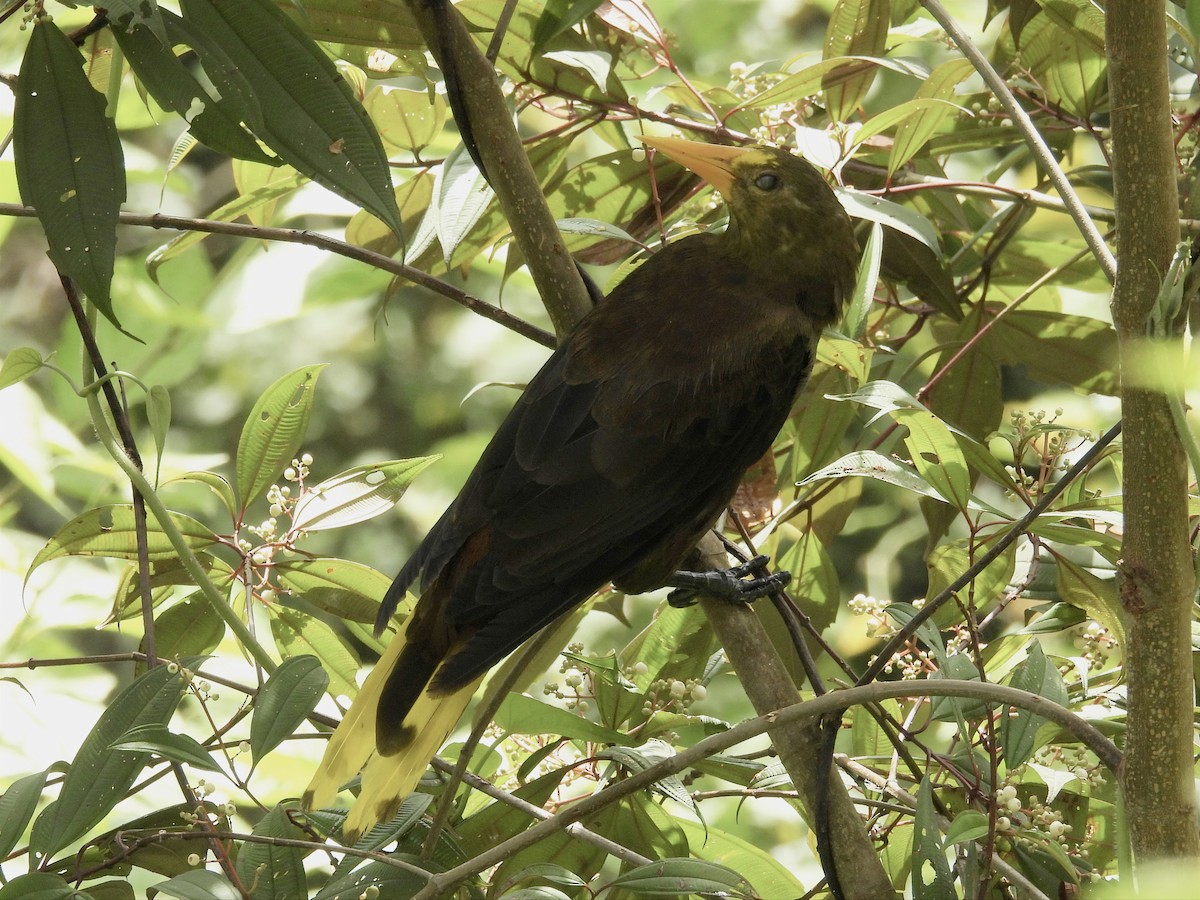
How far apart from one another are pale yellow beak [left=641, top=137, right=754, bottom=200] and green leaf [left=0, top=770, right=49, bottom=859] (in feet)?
3.19

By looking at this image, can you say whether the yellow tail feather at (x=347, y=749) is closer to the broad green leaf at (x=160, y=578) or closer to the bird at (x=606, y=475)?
the bird at (x=606, y=475)

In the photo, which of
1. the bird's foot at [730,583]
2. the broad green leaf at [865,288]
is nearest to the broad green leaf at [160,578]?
the bird's foot at [730,583]

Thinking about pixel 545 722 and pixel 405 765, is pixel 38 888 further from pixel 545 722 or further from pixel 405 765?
pixel 545 722

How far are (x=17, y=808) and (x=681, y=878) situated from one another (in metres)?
0.57

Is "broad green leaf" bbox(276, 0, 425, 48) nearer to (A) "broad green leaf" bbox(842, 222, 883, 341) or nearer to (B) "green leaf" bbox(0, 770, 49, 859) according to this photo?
(A) "broad green leaf" bbox(842, 222, 883, 341)

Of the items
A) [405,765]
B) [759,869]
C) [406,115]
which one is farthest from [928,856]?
[406,115]

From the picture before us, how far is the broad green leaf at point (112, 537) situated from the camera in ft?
4.35

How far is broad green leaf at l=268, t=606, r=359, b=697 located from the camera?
1.43 m

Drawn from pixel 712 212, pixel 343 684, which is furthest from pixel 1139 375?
pixel 712 212

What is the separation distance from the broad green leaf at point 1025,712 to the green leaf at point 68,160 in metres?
0.88

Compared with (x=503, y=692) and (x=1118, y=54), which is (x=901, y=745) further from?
(x=1118, y=54)

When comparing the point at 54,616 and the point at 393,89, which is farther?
the point at 54,616

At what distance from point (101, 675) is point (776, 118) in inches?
61.7

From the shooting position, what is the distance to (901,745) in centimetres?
120
